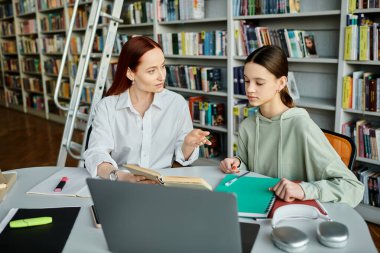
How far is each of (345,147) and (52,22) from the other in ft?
17.8

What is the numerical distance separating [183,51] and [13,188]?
2567 millimetres

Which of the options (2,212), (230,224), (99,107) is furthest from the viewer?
(99,107)

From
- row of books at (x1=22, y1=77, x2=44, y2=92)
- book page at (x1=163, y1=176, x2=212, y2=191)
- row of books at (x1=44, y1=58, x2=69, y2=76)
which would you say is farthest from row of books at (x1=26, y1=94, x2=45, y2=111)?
book page at (x1=163, y1=176, x2=212, y2=191)

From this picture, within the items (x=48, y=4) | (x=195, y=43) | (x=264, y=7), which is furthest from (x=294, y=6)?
(x=48, y=4)

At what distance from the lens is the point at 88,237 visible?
995mm

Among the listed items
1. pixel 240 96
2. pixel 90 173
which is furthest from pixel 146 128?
pixel 240 96

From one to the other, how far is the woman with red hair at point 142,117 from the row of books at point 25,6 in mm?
5217

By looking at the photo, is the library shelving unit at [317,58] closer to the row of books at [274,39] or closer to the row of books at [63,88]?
the row of books at [274,39]

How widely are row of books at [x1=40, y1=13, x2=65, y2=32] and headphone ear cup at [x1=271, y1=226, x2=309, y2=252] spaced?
5427 mm

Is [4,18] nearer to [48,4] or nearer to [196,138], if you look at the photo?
[48,4]

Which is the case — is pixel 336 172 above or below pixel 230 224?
below

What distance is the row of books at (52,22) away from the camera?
5676 millimetres

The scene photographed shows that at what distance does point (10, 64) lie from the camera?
24.4 ft

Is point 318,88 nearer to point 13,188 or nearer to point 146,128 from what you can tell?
point 146,128
